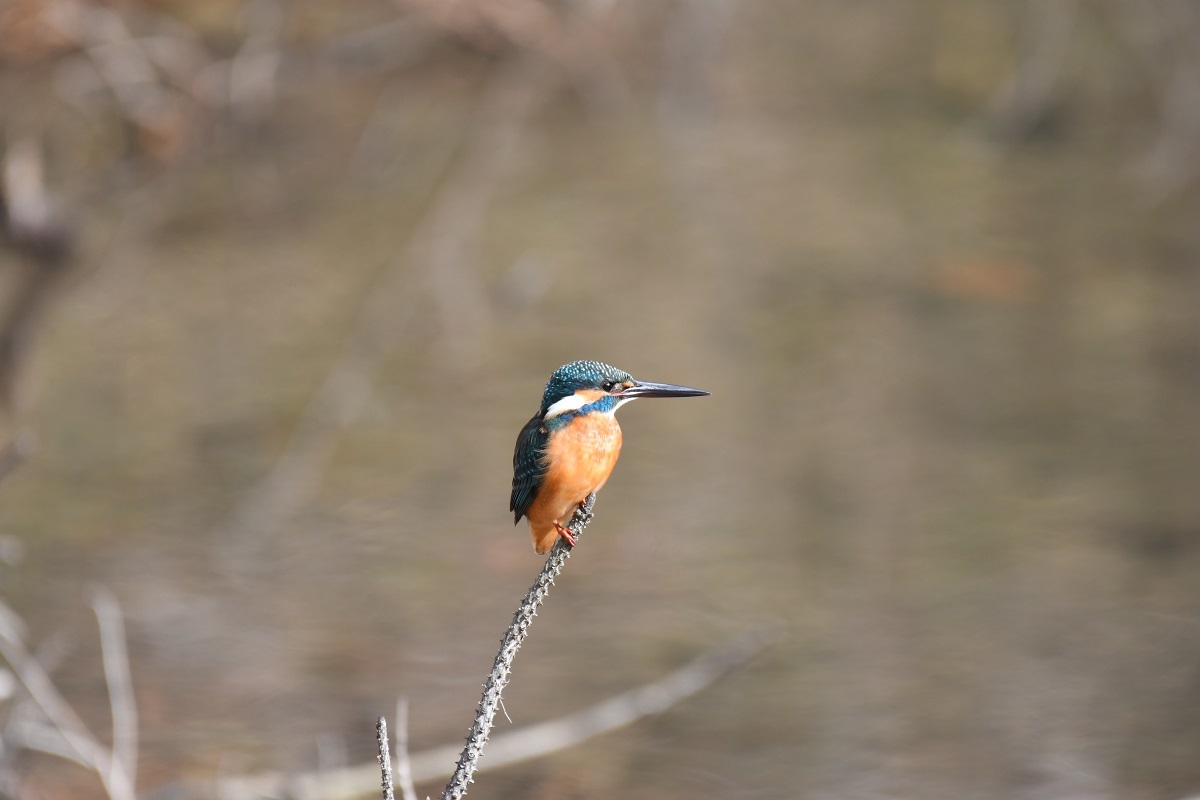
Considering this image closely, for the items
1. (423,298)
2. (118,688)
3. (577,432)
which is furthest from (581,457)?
(423,298)

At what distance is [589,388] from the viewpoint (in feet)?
4.63

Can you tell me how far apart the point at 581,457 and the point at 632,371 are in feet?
9.07

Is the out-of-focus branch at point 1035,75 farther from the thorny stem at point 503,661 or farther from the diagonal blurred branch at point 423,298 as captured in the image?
the thorny stem at point 503,661

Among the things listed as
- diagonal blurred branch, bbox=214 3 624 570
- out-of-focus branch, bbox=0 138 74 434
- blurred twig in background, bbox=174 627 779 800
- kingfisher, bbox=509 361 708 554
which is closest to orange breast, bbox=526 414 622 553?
kingfisher, bbox=509 361 708 554

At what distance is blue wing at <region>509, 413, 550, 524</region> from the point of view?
1.46 meters

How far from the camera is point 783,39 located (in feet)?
22.1

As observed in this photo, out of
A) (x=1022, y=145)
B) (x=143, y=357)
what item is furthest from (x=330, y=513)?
(x=1022, y=145)

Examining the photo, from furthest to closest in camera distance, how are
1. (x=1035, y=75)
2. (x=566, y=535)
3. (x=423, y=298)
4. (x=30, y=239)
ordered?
1. (x=1035, y=75)
2. (x=30, y=239)
3. (x=423, y=298)
4. (x=566, y=535)

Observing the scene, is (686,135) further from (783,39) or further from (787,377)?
(787,377)

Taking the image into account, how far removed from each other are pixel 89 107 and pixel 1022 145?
11.7 ft

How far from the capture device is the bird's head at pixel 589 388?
1.38m

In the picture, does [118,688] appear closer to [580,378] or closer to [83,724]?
[83,724]

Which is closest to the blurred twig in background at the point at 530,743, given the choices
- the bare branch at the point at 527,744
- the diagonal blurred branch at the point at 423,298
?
the bare branch at the point at 527,744

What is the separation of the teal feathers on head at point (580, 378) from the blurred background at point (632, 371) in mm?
1014
